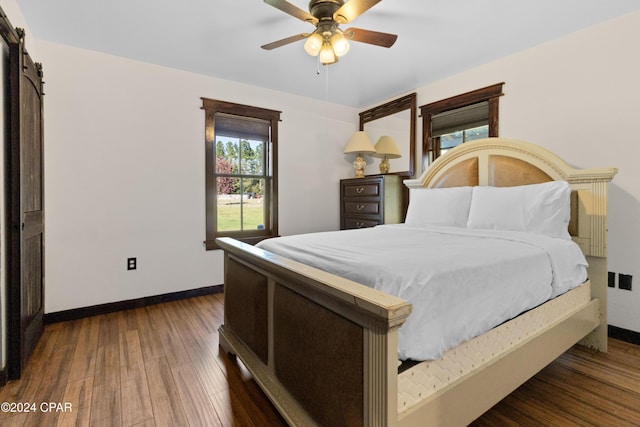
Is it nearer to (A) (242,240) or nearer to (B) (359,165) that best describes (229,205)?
(A) (242,240)

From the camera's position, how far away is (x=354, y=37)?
6.68 feet

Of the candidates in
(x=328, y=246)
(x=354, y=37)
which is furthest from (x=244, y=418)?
(x=354, y=37)

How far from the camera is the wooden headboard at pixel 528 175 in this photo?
83.1 inches

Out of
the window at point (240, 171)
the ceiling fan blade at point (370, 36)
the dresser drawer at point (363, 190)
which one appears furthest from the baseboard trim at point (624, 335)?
the window at point (240, 171)

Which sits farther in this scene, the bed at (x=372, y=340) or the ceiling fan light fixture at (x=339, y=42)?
the ceiling fan light fixture at (x=339, y=42)

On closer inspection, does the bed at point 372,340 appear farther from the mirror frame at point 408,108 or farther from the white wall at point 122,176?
the mirror frame at point 408,108

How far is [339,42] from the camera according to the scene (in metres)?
1.93

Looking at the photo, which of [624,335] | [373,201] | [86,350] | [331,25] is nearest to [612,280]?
[624,335]

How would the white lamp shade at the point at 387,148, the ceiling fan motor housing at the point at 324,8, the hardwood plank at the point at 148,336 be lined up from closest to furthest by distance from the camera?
the ceiling fan motor housing at the point at 324,8
the hardwood plank at the point at 148,336
the white lamp shade at the point at 387,148

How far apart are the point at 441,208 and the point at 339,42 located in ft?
5.34

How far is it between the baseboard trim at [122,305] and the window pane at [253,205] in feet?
2.77

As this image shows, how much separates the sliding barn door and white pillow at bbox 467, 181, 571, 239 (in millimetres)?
3144

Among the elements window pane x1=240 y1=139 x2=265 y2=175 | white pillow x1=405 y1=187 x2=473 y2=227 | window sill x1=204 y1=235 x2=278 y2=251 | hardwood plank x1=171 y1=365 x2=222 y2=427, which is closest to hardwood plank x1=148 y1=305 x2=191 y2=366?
hardwood plank x1=171 y1=365 x2=222 y2=427

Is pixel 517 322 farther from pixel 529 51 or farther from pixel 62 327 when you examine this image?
pixel 62 327
